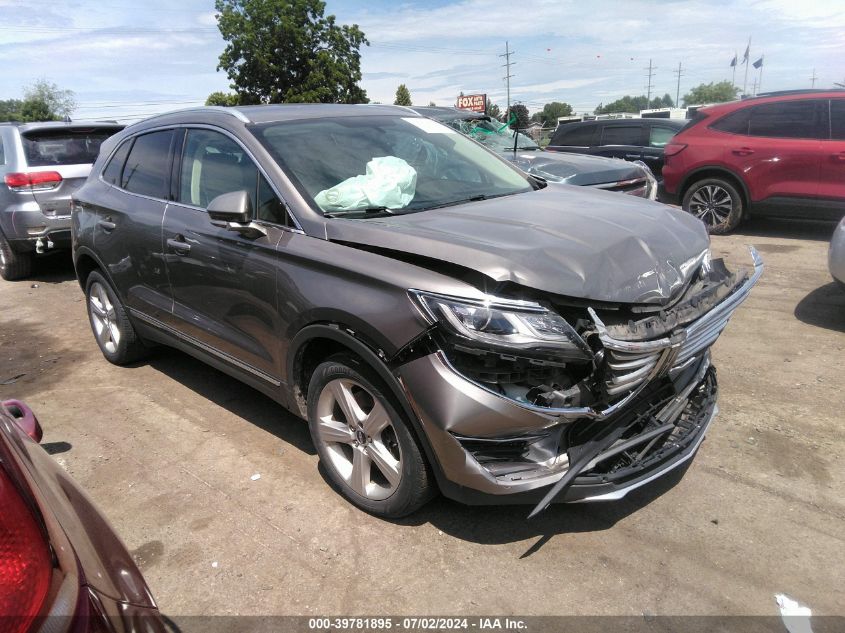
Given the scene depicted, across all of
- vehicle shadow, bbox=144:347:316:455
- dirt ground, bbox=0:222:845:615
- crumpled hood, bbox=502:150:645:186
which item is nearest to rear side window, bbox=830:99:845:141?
crumpled hood, bbox=502:150:645:186

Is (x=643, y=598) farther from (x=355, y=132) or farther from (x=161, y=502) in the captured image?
(x=355, y=132)

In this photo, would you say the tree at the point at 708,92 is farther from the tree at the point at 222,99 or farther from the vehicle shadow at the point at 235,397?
the vehicle shadow at the point at 235,397

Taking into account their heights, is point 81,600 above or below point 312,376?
above

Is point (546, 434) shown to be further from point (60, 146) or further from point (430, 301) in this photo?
point (60, 146)

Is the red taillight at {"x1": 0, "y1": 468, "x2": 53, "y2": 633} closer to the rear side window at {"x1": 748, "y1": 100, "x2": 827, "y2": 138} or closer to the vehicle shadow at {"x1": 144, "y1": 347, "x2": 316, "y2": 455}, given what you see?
the vehicle shadow at {"x1": 144, "y1": 347, "x2": 316, "y2": 455}

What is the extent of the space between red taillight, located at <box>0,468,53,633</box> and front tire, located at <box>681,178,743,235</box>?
28.3ft

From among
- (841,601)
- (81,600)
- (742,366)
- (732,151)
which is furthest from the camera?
(732,151)

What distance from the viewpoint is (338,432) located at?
9.87ft

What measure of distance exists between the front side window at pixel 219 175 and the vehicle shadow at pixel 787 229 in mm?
7629

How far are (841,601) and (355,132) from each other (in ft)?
10.4

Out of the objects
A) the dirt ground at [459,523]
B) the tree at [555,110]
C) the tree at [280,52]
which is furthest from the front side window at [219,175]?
the tree at [555,110]

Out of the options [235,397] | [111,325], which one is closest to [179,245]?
[235,397]

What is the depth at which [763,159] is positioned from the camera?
8125mm

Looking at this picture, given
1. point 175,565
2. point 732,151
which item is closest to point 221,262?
point 175,565
